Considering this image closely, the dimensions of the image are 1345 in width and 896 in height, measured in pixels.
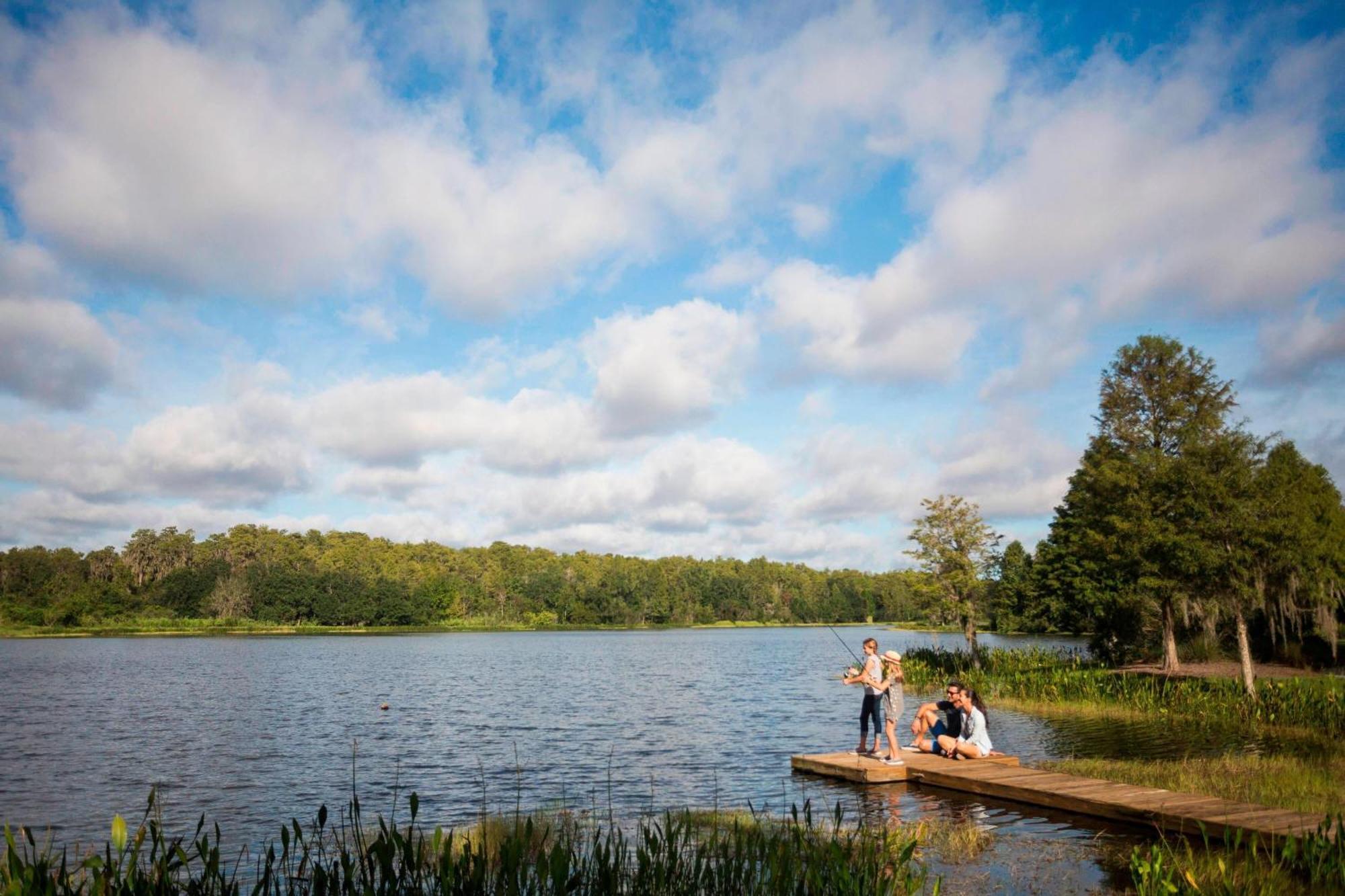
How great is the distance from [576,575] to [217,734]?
495ft

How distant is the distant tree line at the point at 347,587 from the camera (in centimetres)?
12825

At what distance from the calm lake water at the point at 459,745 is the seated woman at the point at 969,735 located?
198 centimetres

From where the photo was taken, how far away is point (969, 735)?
18.8 metres

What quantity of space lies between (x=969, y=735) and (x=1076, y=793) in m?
4.65

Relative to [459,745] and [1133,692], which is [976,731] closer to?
[1133,692]

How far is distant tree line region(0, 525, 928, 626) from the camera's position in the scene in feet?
421

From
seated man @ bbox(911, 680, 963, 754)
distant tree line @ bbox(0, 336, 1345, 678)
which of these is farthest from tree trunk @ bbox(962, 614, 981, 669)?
seated man @ bbox(911, 680, 963, 754)

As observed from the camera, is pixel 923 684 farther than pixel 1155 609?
No

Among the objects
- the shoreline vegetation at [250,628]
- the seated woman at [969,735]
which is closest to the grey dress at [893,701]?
the seated woman at [969,735]

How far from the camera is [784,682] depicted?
49.0 m

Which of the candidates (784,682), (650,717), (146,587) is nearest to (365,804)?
(650,717)

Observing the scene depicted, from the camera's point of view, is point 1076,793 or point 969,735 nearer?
point 1076,793

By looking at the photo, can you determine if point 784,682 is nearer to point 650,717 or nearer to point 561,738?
point 650,717

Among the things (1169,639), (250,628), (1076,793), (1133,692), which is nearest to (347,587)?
(250,628)
